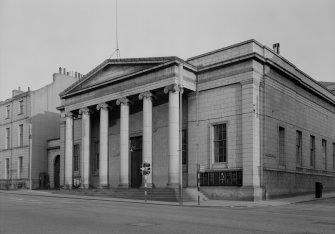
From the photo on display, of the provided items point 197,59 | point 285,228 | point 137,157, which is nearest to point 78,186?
point 137,157

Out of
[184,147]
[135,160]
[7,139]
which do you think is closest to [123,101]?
[184,147]

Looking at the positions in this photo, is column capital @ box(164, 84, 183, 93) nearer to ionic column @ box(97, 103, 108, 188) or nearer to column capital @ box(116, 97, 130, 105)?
column capital @ box(116, 97, 130, 105)

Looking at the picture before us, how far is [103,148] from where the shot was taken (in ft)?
128

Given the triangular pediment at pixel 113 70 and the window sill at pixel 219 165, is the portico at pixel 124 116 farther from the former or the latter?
the window sill at pixel 219 165

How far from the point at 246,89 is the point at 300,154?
1026 cm

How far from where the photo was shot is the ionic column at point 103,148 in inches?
1526

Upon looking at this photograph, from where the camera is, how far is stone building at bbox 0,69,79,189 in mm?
53219

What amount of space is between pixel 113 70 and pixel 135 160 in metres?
9.04

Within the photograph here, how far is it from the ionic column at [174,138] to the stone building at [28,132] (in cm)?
2416

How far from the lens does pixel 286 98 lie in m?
34.8

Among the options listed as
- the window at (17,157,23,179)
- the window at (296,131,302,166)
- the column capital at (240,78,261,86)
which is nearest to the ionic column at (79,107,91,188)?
the column capital at (240,78,261,86)

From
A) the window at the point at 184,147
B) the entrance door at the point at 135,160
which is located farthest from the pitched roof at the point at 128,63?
the entrance door at the point at 135,160

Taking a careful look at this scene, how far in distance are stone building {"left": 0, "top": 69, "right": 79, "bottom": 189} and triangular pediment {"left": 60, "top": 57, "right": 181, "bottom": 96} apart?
1175cm

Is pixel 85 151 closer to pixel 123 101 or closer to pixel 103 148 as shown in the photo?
pixel 103 148
